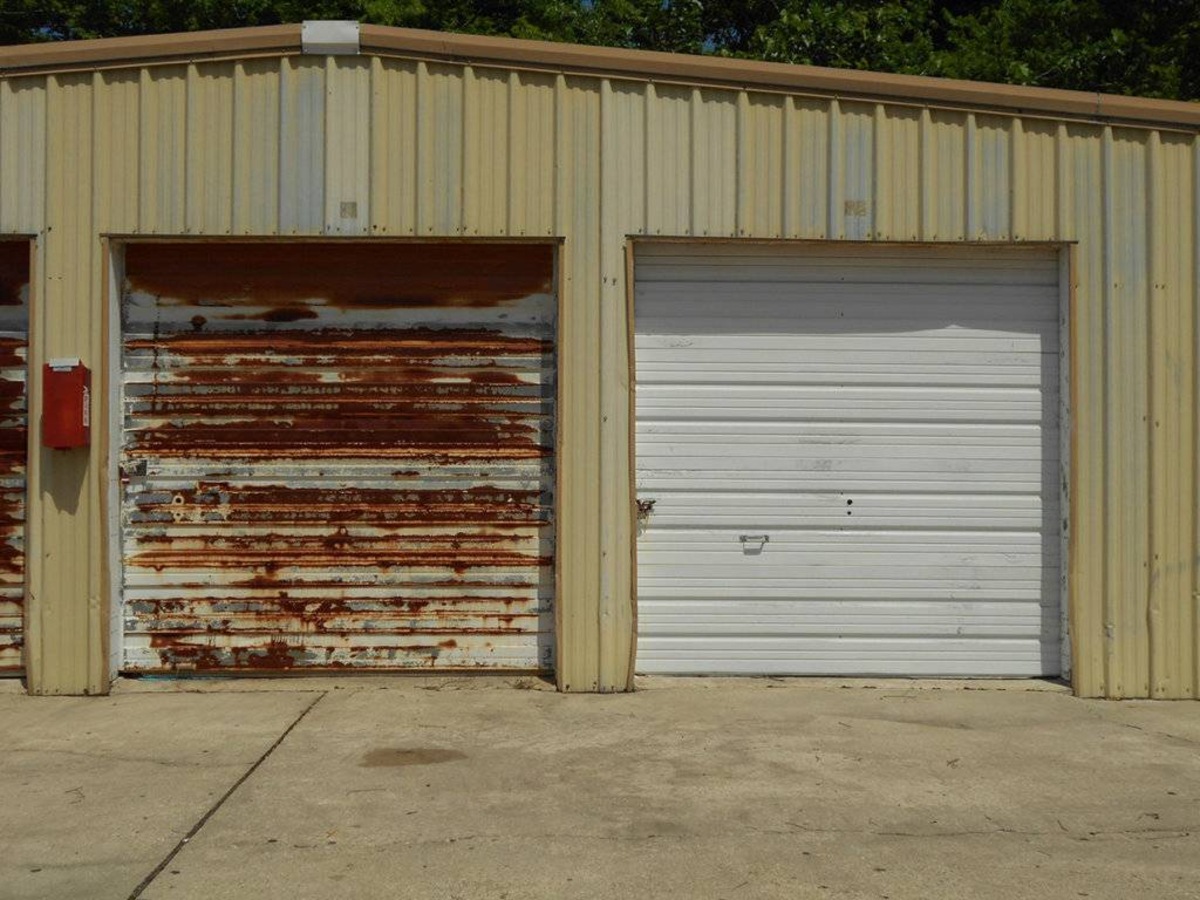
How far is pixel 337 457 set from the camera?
24.3 ft

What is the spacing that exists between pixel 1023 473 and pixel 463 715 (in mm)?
3841

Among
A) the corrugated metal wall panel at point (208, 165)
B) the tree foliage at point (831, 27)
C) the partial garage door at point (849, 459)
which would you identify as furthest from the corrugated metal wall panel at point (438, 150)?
the tree foliage at point (831, 27)

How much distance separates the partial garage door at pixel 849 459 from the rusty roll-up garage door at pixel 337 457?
A: 836mm

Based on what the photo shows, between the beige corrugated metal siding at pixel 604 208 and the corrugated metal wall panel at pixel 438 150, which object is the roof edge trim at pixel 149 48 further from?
the corrugated metal wall panel at pixel 438 150

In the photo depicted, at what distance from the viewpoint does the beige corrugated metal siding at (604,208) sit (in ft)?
23.5

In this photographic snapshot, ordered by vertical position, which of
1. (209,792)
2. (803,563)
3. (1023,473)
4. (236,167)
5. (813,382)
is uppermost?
(236,167)

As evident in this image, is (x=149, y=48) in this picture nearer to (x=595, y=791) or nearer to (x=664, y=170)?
(x=664, y=170)

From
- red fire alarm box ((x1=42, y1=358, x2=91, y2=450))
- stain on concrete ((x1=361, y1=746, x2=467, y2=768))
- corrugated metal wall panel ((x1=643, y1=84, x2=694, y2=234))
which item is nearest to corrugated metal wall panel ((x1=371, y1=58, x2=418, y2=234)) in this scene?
corrugated metal wall panel ((x1=643, y1=84, x2=694, y2=234))

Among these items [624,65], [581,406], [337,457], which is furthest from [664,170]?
[337,457]

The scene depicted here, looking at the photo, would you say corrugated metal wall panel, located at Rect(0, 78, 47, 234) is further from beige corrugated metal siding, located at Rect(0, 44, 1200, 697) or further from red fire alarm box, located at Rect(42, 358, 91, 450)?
red fire alarm box, located at Rect(42, 358, 91, 450)

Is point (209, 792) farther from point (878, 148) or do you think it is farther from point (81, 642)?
point (878, 148)

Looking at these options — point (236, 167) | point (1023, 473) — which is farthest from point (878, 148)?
point (236, 167)

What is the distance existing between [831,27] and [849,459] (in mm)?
10025

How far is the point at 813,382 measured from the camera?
7543 millimetres
